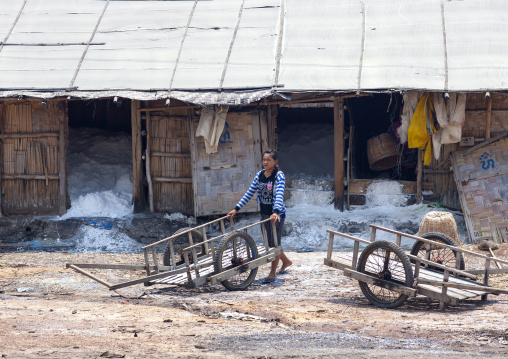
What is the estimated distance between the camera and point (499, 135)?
38.7ft

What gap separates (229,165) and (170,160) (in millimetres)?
1163

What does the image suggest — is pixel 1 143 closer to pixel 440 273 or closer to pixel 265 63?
pixel 265 63

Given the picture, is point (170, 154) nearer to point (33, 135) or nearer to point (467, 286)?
point (33, 135)

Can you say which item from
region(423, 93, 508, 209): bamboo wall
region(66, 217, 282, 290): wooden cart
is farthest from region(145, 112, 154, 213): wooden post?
region(423, 93, 508, 209): bamboo wall

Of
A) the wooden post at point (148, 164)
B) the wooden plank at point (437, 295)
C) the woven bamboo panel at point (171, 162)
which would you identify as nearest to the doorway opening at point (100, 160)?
the wooden post at point (148, 164)

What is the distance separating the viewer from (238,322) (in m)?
6.93

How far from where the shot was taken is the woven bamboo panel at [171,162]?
12.8 m

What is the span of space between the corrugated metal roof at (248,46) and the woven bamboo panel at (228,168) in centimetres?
93

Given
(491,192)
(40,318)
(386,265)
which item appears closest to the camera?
(40,318)

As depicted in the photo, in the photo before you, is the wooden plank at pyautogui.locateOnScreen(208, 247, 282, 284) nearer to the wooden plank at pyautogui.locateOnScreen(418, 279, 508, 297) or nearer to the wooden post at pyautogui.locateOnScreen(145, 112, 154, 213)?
the wooden plank at pyautogui.locateOnScreen(418, 279, 508, 297)

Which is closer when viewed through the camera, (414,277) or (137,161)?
(414,277)

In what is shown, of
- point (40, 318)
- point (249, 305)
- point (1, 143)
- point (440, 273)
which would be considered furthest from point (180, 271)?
point (1, 143)

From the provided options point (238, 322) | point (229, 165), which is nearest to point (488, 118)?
point (229, 165)

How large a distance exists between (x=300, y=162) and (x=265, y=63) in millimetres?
2598
